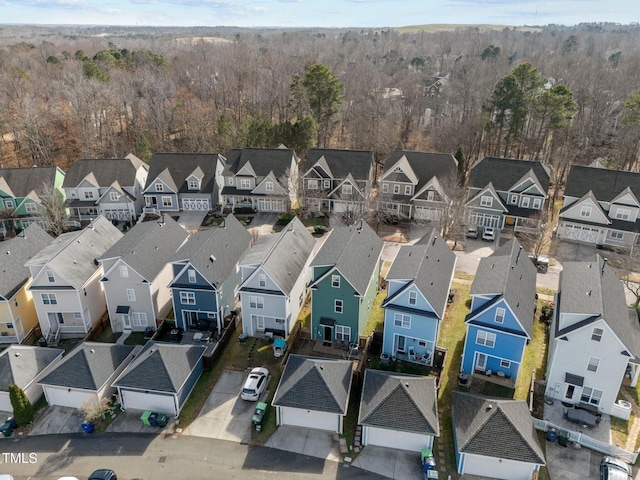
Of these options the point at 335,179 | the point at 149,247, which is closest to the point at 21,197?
the point at 149,247

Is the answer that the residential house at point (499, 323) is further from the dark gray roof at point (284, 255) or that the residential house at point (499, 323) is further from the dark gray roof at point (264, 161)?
the dark gray roof at point (264, 161)

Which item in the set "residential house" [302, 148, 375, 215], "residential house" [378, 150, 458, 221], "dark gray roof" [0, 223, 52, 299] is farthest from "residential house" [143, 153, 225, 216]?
"residential house" [378, 150, 458, 221]

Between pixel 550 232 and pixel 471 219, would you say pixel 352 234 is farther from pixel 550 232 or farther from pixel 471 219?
pixel 550 232

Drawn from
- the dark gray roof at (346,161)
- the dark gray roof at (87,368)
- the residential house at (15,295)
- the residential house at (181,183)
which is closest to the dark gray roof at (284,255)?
the dark gray roof at (87,368)

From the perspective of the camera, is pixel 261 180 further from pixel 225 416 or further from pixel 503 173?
pixel 225 416

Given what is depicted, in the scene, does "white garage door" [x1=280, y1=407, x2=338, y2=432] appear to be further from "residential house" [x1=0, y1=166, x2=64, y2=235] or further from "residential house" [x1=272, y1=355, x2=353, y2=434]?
"residential house" [x1=0, y1=166, x2=64, y2=235]

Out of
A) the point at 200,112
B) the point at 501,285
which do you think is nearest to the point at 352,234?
the point at 501,285
